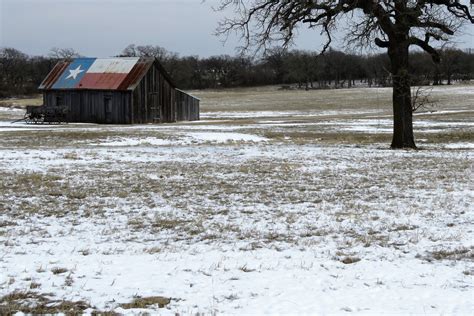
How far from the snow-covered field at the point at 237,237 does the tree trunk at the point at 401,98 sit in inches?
237

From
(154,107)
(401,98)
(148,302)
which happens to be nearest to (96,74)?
(154,107)

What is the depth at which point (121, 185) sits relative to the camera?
1180cm

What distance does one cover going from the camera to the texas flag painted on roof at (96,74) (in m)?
44.8

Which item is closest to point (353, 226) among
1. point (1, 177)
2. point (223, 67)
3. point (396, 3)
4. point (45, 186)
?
point (45, 186)

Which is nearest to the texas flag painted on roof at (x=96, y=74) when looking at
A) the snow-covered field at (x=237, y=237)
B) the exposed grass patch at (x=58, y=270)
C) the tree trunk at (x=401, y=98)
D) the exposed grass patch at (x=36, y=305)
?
the tree trunk at (x=401, y=98)

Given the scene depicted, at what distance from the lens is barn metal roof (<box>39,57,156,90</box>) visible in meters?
44.5

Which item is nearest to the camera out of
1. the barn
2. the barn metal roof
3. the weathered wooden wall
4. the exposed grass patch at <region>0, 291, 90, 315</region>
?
the exposed grass patch at <region>0, 291, 90, 315</region>

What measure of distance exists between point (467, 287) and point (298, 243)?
230 cm

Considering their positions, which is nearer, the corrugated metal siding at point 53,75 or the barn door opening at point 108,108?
the barn door opening at point 108,108

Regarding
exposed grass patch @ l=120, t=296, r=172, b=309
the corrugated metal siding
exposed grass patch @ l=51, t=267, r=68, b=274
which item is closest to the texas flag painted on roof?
the corrugated metal siding

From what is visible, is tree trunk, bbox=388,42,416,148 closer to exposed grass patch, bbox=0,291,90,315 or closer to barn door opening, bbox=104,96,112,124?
exposed grass patch, bbox=0,291,90,315

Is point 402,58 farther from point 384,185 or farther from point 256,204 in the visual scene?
point 256,204

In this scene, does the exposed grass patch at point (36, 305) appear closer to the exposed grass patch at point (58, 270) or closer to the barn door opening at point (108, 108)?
the exposed grass patch at point (58, 270)

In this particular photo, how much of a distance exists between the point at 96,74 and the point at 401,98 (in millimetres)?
30856
